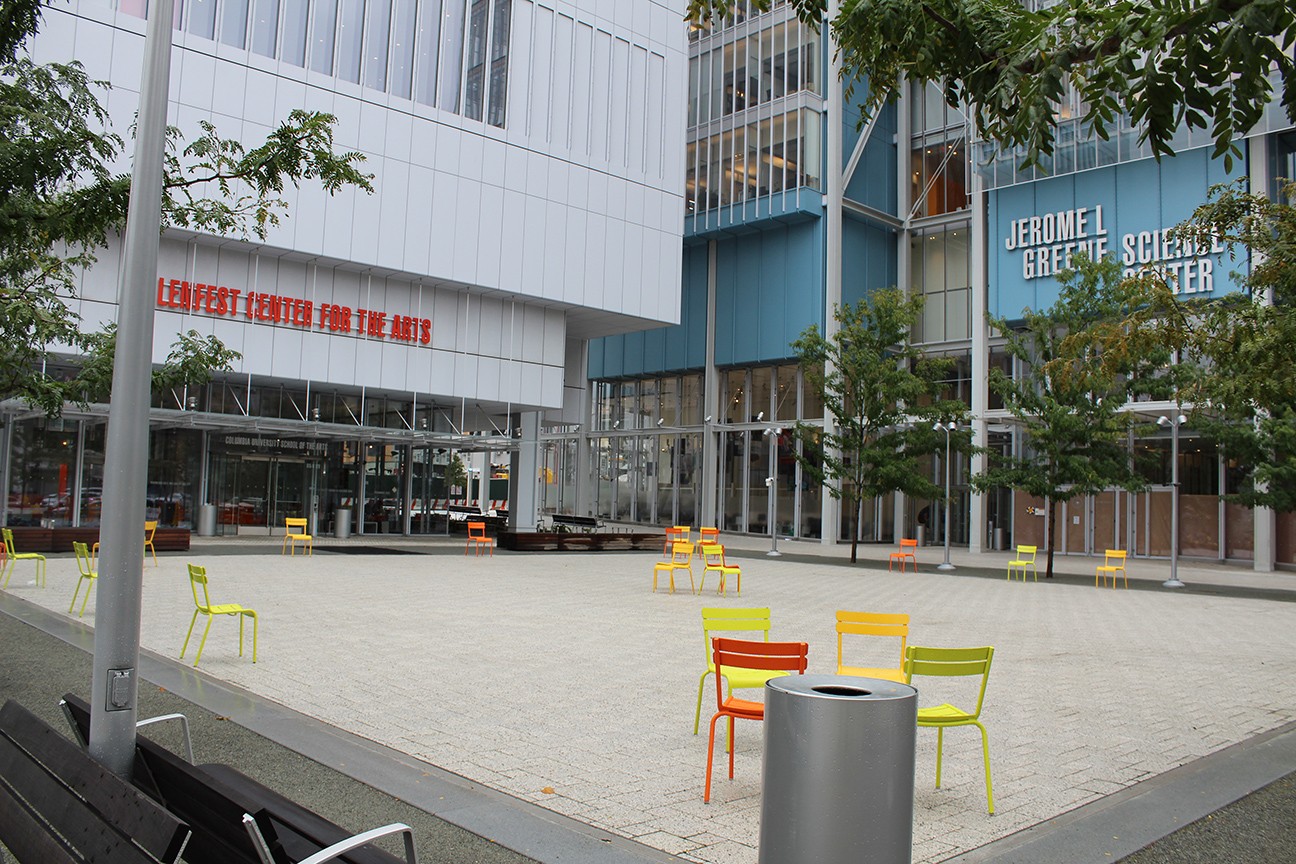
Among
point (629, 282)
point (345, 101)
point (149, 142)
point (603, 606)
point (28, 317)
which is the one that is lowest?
point (603, 606)

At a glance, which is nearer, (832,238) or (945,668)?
(945,668)

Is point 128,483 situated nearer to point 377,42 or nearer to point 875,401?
point 875,401

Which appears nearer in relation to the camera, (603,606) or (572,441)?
(603,606)

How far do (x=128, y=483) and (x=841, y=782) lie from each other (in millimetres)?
3477

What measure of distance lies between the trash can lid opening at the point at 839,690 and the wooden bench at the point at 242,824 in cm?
187

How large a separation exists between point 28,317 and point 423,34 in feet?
95.2

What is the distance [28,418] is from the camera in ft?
90.4

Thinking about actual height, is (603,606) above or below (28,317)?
below

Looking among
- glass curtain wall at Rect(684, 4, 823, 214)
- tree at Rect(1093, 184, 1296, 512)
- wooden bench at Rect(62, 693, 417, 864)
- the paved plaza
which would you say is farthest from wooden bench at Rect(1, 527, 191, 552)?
glass curtain wall at Rect(684, 4, 823, 214)

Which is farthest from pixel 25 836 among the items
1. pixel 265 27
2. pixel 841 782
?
pixel 265 27

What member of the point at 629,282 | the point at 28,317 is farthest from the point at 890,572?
the point at 28,317

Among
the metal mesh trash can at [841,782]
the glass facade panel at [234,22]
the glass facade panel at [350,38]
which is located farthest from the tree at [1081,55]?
the glass facade panel at [350,38]

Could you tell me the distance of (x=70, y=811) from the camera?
3.34m

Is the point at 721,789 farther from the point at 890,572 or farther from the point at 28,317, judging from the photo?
the point at 890,572
